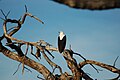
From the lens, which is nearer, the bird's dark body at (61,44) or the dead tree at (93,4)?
the dead tree at (93,4)

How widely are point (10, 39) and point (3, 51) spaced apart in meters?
0.28

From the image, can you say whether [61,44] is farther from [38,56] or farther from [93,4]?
[93,4]

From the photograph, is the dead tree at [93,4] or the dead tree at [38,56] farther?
the dead tree at [38,56]

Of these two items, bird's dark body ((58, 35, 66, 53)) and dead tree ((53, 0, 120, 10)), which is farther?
bird's dark body ((58, 35, 66, 53))

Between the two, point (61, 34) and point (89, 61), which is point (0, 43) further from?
point (61, 34)

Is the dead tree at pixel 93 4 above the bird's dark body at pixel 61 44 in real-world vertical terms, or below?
above

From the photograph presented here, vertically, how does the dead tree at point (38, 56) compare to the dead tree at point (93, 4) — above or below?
below

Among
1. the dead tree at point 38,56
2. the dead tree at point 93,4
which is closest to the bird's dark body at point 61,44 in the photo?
the dead tree at point 38,56

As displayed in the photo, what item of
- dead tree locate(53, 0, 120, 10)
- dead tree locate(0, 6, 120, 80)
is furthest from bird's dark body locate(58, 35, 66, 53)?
dead tree locate(53, 0, 120, 10)

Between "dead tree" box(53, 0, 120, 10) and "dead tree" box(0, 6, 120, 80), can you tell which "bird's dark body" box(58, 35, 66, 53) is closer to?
"dead tree" box(0, 6, 120, 80)

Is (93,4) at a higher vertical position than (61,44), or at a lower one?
higher

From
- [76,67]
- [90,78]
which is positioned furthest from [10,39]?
[90,78]

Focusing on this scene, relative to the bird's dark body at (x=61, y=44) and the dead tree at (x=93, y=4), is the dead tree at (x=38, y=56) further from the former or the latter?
the dead tree at (x=93, y=4)

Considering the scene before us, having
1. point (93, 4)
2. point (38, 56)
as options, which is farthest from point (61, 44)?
point (93, 4)
